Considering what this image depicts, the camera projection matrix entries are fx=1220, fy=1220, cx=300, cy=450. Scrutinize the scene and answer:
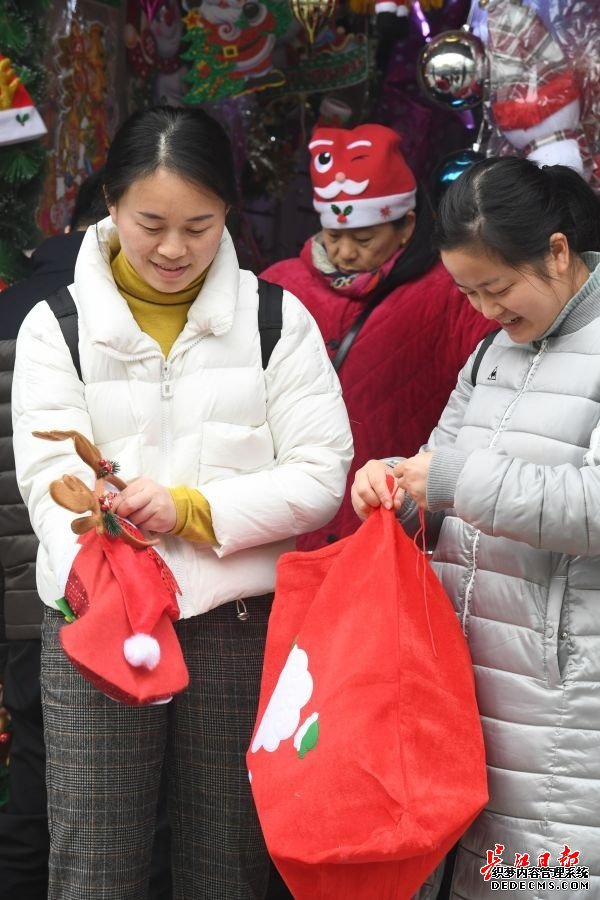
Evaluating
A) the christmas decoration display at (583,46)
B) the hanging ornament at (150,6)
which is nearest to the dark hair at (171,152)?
the christmas decoration display at (583,46)

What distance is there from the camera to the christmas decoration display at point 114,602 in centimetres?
206

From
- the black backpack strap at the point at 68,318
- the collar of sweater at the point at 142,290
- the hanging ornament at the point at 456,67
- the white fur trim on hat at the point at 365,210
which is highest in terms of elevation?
the hanging ornament at the point at 456,67

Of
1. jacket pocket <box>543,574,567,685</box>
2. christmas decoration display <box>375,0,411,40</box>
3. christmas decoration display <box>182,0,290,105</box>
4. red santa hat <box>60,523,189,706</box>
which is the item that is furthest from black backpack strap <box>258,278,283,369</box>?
christmas decoration display <box>182,0,290,105</box>

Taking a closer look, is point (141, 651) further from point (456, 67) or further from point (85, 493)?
point (456, 67)

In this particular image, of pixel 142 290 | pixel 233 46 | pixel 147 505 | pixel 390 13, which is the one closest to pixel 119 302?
pixel 142 290

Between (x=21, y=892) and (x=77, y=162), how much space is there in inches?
101

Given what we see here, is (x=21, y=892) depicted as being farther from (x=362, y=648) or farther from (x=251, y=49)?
(x=251, y=49)

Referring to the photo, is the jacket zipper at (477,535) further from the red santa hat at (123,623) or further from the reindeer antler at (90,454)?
the reindeer antler at (90,454)

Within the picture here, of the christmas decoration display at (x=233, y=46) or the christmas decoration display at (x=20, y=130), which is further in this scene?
the christmas decoration display at (x=233, y=46)

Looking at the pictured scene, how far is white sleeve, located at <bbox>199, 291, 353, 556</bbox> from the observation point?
2324 mm

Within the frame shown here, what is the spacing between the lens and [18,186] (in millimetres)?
3648

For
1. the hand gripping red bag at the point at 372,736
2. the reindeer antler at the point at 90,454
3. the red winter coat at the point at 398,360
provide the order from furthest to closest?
the red winter coat at the point at 398,360
the reindeer antler at the point at 90,454
the hand gripping red bag at the point at 372,736

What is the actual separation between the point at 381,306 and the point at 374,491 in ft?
3.84

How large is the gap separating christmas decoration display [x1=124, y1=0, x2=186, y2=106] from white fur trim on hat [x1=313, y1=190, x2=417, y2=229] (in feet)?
5.73
